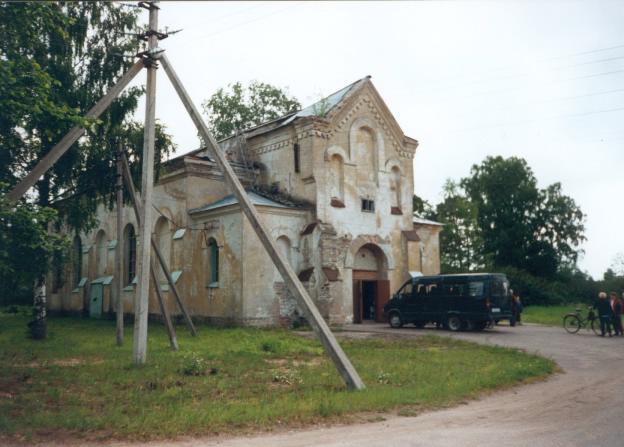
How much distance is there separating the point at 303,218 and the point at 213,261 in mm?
4409

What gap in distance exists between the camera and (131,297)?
28.8 m

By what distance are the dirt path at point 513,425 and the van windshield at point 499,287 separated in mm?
8894

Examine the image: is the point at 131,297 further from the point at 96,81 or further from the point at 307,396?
the point at 307,396

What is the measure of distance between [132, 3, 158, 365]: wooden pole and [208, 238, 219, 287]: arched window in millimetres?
11667

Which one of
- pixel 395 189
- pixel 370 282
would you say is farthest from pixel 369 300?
pixel 395 189

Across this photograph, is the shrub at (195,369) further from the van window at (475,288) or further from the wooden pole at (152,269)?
the van window at (475,288)

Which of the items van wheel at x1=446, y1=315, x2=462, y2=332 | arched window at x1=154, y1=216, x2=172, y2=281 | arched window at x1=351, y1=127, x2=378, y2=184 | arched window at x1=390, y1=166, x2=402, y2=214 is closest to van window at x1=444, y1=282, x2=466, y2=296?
van wheel at x1=446, y1=315, x2=462, y2=332

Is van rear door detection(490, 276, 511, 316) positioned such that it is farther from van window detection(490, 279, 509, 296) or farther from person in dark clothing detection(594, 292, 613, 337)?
person in dark clothing detection(594, 292, 613, 337)

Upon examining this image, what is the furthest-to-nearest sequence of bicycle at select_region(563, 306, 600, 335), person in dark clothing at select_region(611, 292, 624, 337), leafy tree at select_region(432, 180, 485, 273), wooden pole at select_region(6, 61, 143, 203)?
1. leafy tree at select_region(432, 180, 485, 273)
2. bicycle at select_region(563, 306, 600, 335)
3. person in dark clothing at select_region(611, 292, 624, 337)
4. wooden pole at select_region(6, 61, 143, 203)

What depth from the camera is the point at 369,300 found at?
2778 centimetres

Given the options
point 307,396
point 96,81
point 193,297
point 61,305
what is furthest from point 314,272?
point 61,305

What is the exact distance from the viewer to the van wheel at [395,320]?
23281 millimetres

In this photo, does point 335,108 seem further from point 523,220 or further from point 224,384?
point 523,220

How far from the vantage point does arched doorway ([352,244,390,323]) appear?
2630 centimetres
